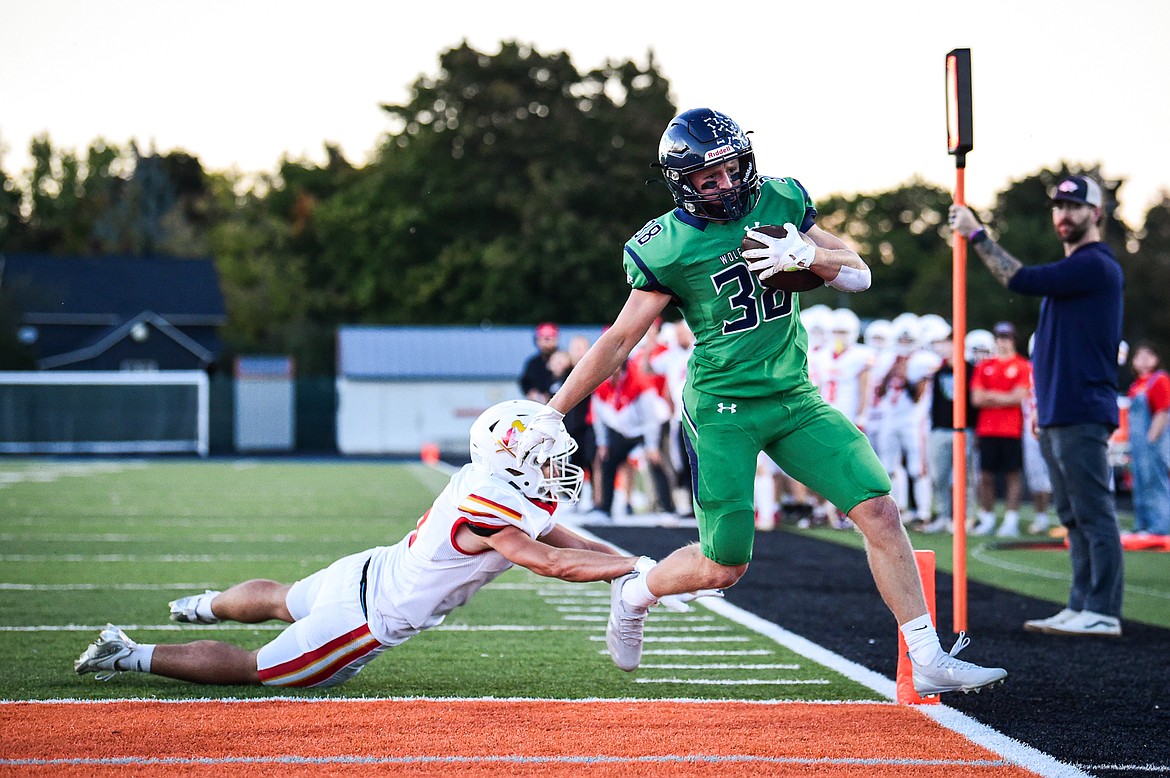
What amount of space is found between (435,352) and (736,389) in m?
33.4

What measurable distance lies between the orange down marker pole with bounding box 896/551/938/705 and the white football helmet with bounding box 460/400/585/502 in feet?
4.37

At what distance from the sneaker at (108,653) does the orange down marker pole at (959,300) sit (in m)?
3.44

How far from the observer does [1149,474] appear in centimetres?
1233

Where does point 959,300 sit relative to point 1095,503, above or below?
above

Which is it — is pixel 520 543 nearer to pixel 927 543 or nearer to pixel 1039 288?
pixel 1039 288

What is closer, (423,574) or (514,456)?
(514,456)

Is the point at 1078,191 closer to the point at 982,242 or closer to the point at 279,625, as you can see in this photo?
the point at 982,242

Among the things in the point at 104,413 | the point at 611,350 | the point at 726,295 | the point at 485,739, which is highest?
the point at 726,295

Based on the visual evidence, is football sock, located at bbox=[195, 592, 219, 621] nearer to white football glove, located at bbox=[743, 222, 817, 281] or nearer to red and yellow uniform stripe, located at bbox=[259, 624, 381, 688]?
red and yellow uniform stripe, located at bbox=[259, 624, 381, 688]

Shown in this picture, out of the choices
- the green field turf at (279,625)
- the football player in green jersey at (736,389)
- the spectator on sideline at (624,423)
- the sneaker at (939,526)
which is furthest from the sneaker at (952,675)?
the sneaker at (939,526)

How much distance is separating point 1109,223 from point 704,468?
51.2 m

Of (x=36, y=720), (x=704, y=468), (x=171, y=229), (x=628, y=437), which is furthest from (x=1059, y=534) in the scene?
(x=171, y=229)

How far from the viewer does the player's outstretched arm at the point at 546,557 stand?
4641 millimetres

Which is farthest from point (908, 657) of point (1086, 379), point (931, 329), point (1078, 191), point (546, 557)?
point (931, 329)
